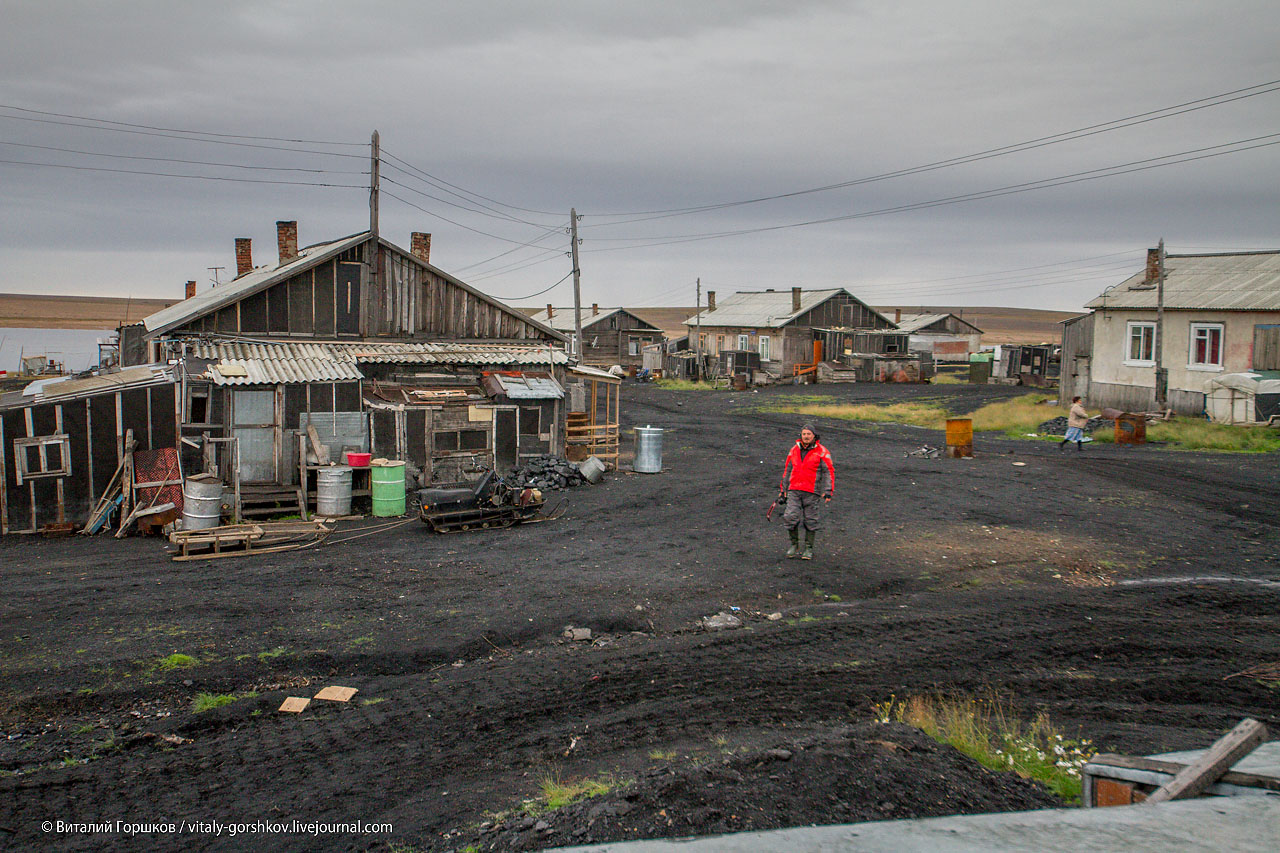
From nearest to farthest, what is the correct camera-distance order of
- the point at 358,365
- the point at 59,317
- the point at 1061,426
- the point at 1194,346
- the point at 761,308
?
the point at 358,365, the point at 1194,346, the point at 1061,426, the point at 761,308, the point at 59,317

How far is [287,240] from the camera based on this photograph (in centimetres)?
2372

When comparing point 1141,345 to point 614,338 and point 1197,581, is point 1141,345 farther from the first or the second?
point 614,338

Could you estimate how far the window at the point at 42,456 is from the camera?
47.6 feet

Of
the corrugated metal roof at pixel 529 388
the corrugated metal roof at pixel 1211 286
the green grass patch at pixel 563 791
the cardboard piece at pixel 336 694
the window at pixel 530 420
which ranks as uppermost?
the corrugated metal roof at pixel 1211 286

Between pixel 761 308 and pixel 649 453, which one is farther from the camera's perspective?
pixel 761 308

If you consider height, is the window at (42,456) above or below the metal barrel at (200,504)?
above

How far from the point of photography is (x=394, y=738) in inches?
278

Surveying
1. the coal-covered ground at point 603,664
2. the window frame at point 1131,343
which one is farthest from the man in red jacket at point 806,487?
the window frame at point 1131,343

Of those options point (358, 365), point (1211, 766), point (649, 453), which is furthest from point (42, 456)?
point (1211, 766)

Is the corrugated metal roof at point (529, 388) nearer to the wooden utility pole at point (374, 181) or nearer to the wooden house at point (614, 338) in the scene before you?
the wooden utility pole at point (374, 181)

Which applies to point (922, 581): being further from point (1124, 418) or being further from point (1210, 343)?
point (1210, 343)

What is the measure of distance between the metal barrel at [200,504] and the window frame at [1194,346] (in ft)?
96.9

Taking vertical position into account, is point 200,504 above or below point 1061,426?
below

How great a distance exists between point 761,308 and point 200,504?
49.2 metres
